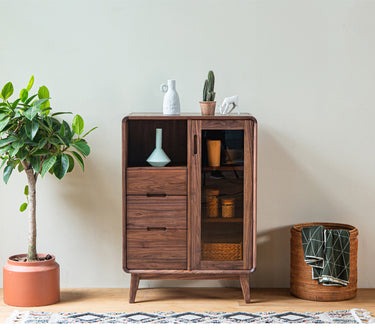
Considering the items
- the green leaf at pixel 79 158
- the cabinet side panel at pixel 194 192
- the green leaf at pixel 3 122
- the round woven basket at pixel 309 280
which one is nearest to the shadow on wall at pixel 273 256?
the round woven basket at pixel 309 280

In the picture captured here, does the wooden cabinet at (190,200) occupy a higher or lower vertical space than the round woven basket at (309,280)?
higher

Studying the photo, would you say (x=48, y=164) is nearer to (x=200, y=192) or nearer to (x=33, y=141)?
(x=33, y=141)

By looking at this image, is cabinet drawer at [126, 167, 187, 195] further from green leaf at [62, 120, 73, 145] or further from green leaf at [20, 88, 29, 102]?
green leaf at [20, 88, 29, 102]

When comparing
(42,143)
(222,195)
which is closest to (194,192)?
(222,195)

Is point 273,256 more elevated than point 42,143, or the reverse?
point 42,143

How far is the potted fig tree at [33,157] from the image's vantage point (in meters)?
3.53

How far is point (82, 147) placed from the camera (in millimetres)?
3619

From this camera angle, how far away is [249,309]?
11.8ft

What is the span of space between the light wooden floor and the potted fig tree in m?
0.09

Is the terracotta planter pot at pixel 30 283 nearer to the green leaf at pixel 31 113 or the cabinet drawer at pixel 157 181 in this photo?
the cabinet drawer at pixel 157 181

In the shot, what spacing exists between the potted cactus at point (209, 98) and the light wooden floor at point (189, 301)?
0.98m

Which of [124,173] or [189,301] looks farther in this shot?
[189,301]

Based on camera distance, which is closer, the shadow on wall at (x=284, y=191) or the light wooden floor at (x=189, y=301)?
the light wooden floor at (x=189, y=301)

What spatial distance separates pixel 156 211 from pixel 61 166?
0.53 meters
